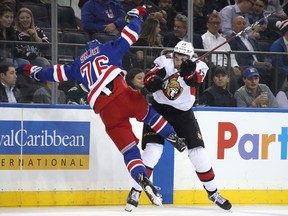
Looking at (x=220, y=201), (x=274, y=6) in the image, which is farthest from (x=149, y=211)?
(x=274, y=6)

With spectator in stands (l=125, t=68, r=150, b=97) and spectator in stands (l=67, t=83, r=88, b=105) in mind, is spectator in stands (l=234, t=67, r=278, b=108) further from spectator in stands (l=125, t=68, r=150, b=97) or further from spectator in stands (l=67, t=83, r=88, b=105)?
spectator in stands (l=67, t=83, r=88, b=105)

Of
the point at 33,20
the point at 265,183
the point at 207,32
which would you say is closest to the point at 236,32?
the point at 207,32

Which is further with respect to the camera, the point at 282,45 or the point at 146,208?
the point at 282,45

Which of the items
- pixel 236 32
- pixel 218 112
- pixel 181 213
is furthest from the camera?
pixel 236 32

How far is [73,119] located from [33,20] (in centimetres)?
93

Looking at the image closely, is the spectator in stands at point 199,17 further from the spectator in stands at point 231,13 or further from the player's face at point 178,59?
the player's face at point 178,59

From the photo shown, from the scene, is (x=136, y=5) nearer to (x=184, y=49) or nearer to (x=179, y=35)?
(x=179, y=35)

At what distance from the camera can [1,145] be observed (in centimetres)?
823

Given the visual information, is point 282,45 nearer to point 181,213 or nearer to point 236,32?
point 236,32

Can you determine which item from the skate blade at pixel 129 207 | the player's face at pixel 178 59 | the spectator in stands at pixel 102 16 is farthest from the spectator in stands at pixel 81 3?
the skate blade at pixel 129 207

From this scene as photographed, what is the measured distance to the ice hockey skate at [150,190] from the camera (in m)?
7.45

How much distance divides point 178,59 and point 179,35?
0.80 m

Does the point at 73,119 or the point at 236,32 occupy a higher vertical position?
the point at 236,32

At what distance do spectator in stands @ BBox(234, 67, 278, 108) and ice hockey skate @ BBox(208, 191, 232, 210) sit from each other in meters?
1.05
